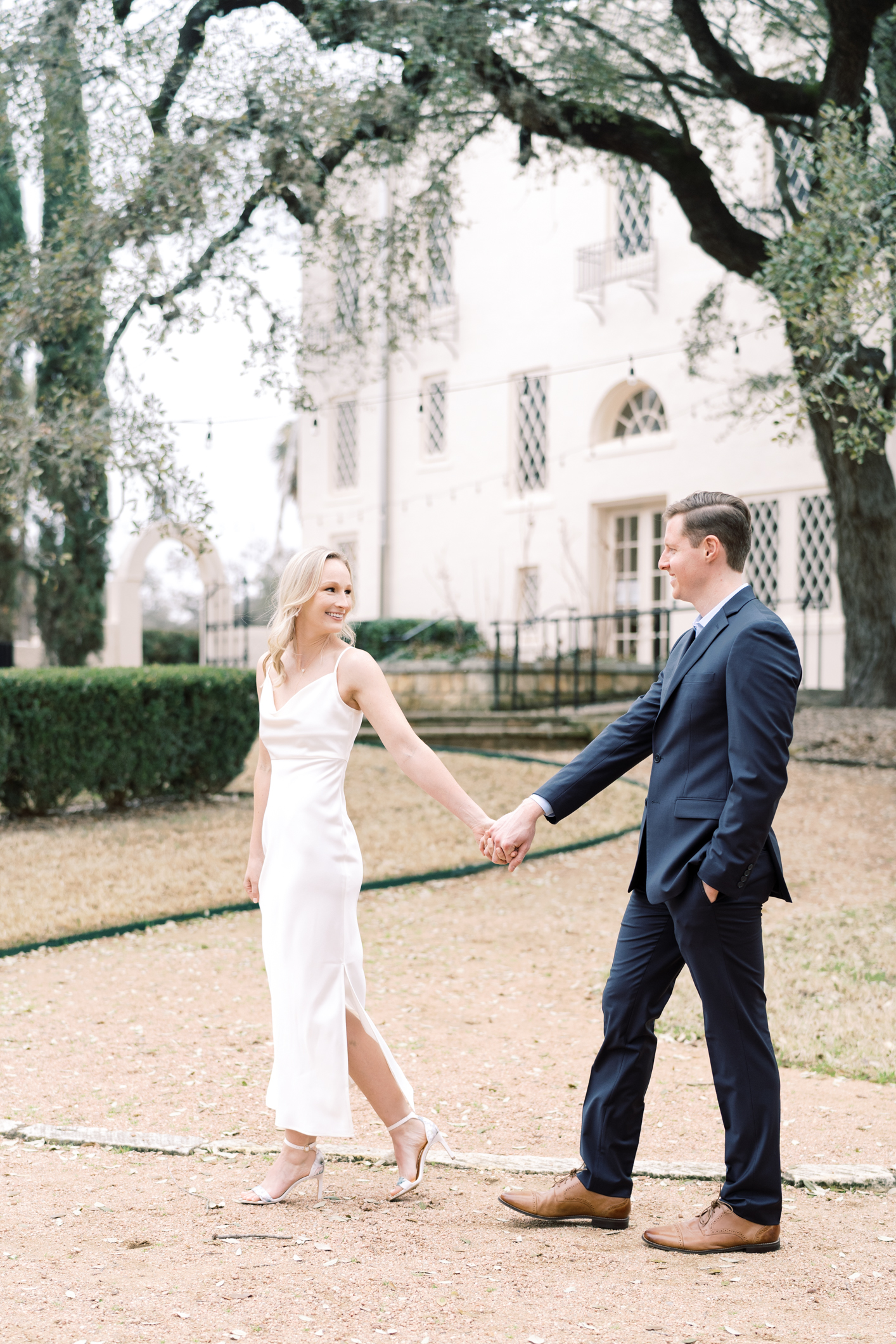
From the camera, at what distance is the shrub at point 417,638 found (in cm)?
1792

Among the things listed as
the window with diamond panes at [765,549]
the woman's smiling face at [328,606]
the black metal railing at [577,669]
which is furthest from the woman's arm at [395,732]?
the window with diamond panes at [765,549]

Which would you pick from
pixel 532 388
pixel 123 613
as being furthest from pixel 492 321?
pixel 123 613

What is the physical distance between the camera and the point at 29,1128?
3908mm

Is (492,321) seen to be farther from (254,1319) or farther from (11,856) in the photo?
(254,1319)

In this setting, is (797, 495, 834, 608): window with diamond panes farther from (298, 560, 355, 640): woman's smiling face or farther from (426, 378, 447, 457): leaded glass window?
(298, 560, 355, 640): woman's smiling face

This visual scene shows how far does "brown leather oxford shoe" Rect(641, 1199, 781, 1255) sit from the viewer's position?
10.1 ft

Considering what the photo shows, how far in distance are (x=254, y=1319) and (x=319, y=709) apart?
1.47 metres

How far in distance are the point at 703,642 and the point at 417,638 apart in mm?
15838

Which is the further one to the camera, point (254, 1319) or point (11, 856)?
point (11, 856)

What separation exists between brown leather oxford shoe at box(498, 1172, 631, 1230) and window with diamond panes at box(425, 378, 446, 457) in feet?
59.1

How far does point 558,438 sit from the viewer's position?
18.5 metres

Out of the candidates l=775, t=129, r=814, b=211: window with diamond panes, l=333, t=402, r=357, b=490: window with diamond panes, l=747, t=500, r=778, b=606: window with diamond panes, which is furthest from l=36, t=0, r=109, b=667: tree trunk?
l=333, t=402, r=357, b=490: window with diamond panes

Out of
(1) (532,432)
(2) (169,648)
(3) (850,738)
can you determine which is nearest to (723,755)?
(3) (850,738)

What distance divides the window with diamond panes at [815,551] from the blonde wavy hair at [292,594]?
41.8ft
